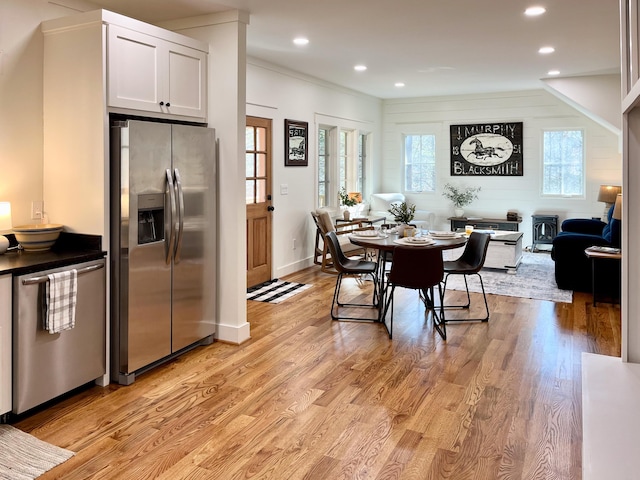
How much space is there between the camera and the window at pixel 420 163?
9734 millimetres

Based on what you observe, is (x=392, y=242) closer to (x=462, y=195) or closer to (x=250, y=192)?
(x=250, y=192)

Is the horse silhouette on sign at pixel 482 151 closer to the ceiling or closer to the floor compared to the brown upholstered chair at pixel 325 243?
closer to the ceiling

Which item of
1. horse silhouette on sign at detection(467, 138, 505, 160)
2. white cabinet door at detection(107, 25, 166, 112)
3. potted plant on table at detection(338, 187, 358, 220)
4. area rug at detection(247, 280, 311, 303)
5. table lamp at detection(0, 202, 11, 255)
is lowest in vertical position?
area rug at detection(247, 280, 311, 303)

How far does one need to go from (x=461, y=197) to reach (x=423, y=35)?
15.7 feet

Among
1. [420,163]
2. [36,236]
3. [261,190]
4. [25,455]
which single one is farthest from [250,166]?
[420,163]

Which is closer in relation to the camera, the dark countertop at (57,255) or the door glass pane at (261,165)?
the dark countertop at (57,255)

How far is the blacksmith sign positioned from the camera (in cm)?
898

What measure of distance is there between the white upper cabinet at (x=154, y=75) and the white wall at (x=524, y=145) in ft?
20.8

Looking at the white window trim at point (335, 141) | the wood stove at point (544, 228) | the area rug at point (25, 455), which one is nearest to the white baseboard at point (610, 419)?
the area rug at point (25, 455)

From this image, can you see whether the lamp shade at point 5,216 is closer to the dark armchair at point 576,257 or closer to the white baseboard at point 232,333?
the white baseboard at point 232,333

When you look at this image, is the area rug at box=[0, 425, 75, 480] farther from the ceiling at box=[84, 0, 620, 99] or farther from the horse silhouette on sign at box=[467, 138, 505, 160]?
the horse silhouette on sign at box=[467, 138, 505, 160]

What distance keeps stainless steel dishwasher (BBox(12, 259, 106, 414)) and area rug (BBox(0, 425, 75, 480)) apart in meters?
0.18

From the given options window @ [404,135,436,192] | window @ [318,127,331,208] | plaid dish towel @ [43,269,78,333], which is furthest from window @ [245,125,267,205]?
window @ [404,135,436,192]

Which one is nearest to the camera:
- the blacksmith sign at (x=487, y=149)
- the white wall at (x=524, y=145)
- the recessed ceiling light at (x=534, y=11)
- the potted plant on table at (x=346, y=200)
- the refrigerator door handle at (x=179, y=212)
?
the refrigerator door handle at (x=179, y=212)
